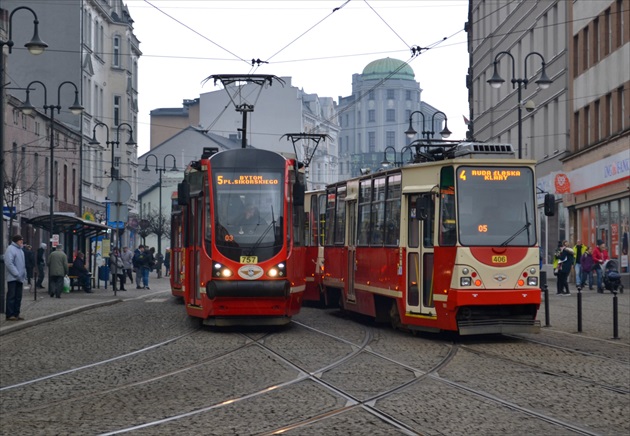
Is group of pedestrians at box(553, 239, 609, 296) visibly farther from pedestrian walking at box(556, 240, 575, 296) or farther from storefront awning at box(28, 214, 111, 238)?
storefront awning at box(28, 214, 111, 238)

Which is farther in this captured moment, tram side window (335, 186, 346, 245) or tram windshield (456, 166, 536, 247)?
tram side window (335, 186, 346, 245)

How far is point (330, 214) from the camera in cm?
2811

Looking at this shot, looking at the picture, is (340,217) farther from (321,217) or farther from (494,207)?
(494,207)

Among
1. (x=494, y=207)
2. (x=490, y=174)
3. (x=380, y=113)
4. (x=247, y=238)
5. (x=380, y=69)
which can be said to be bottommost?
(x=247, y=238)

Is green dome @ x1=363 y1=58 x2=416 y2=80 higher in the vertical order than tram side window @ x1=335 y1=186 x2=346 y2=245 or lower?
higher

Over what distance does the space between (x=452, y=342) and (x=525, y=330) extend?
124 cm

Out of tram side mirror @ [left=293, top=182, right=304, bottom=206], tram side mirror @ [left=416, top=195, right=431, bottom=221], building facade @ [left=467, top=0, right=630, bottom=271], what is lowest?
tram side mirror @ [left=416, top=195, right=431, bottom=221]

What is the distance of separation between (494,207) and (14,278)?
1033 centimetres

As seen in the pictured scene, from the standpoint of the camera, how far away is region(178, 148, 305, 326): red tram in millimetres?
21484

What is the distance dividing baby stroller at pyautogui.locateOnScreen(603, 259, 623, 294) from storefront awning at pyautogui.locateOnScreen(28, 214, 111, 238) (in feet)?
55.6

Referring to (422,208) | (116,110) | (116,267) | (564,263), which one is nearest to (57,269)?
(116,267)

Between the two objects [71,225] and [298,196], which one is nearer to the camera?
[298,196]

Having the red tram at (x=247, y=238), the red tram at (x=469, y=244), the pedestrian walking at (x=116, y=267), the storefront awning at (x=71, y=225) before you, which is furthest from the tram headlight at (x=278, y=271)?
the pedestrian walking at (x=116, y=267)

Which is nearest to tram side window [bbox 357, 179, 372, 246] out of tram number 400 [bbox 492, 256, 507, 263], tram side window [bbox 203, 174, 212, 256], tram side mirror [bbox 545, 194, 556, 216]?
tram side window [bbox 203, 174, 212, 256]
